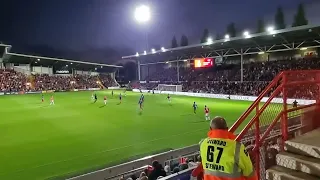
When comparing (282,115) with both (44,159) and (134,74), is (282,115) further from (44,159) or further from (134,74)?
(134,74)

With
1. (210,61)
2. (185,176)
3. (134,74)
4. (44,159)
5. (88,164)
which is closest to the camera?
(185,176)

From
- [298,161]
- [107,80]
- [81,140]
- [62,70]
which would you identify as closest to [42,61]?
[62,70]

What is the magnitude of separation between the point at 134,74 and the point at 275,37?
7072 cm

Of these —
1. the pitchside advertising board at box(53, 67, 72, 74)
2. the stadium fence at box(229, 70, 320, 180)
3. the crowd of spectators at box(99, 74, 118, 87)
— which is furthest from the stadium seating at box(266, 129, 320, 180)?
the crowd of spectators at box(99, 74, 118, 87)

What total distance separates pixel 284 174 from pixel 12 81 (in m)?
76.1

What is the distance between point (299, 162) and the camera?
5148 mm

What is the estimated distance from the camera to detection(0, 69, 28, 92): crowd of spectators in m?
66.8

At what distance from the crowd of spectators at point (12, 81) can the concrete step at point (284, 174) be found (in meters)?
72.1

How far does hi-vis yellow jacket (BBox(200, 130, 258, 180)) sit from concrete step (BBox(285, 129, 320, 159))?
241 centimetres

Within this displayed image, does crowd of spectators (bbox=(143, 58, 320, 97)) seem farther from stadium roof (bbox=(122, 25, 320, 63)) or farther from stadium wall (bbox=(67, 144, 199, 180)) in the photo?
stadium wall (bbox=(67, 144, 199, 180))

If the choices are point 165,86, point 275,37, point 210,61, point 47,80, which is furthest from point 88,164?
point 47,80

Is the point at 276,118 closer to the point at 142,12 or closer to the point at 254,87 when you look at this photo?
the point at 142,12

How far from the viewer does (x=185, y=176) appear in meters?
5.75

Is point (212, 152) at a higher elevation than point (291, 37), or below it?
below
